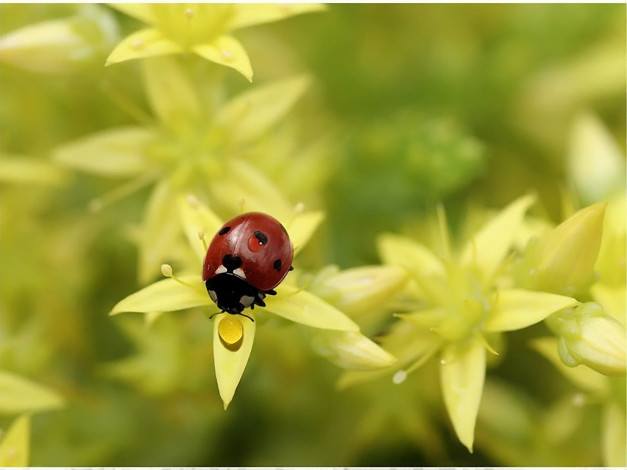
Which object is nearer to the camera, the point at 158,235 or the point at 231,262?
the point at 231,262

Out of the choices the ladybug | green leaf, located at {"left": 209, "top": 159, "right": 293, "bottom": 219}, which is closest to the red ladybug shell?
the ladybug

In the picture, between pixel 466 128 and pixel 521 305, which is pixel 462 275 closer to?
pixel 521 305

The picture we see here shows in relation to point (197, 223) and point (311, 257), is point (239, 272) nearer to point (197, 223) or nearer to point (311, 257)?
point (197, 223)

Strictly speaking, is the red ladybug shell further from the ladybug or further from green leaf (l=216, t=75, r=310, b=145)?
green leaf (l=216, t=75, r=310, b=145)

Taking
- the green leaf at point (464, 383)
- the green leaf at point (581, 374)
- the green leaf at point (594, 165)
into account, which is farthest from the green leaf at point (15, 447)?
the green leaf at point (594, 165)

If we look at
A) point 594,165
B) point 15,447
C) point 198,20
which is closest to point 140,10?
point 198,20

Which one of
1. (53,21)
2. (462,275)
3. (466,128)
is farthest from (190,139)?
(466,128)

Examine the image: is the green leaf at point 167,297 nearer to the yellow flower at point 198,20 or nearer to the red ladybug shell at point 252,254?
the red ladybug shell at point 252,254
